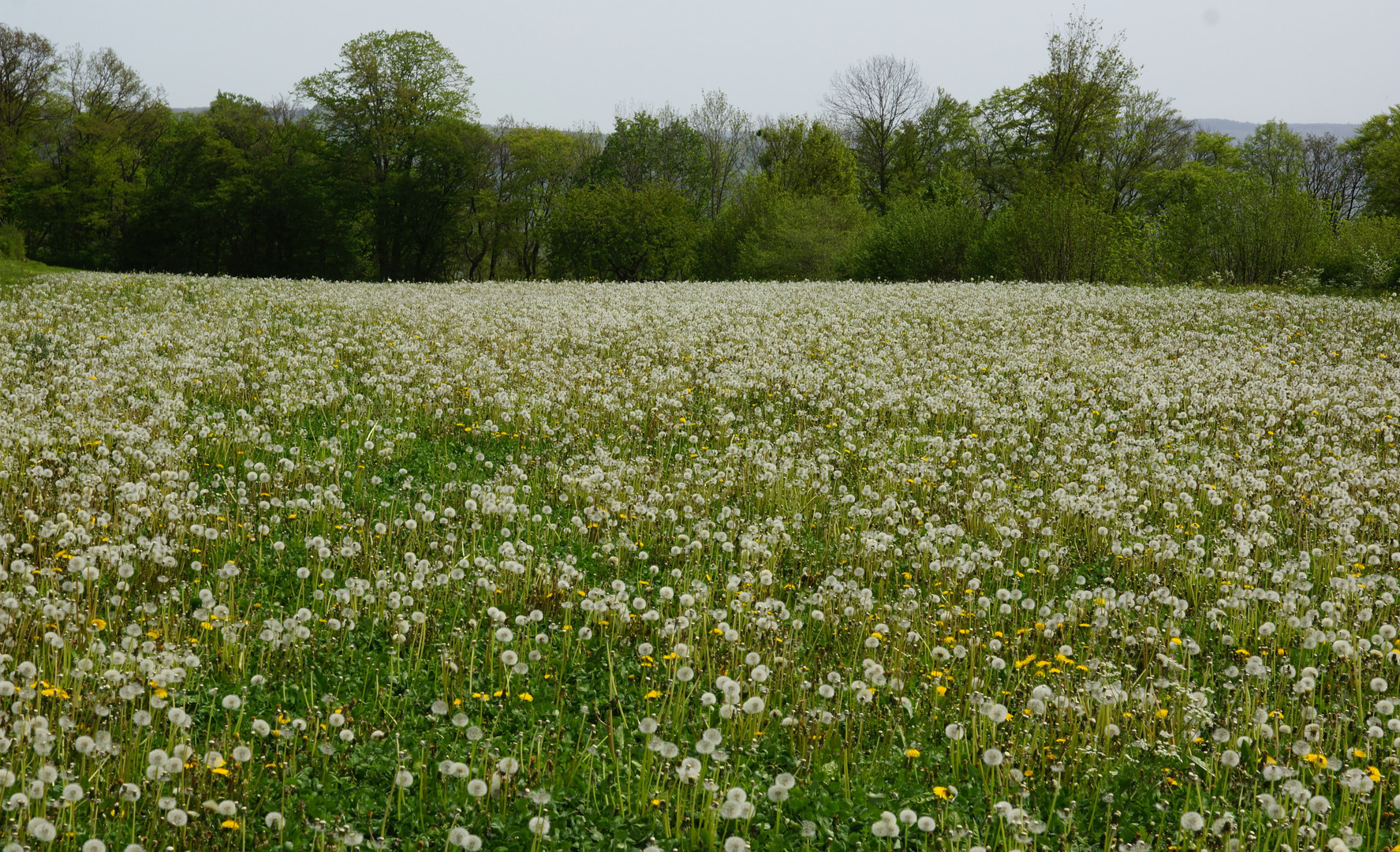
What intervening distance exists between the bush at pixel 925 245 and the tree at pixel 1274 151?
38.2m

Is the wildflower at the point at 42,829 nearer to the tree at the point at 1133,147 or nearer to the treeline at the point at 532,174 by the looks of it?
the treeline at the point at 532,174

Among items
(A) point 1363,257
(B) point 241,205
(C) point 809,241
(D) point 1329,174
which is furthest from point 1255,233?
(B) point 241,205

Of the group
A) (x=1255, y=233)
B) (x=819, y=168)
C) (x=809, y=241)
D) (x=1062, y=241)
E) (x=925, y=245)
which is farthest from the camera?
(x=819, y=168)

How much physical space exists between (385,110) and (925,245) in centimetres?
3406

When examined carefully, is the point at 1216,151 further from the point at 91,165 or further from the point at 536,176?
the point at 91,165

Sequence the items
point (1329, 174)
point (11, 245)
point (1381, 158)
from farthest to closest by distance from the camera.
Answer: point (1329, 174) → point (1381, 158) → point (11, 245)

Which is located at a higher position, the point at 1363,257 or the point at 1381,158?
the point at 1381,158

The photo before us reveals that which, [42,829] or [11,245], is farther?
[11,245]

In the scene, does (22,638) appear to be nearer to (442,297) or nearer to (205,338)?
(205,338)

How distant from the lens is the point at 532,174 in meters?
56.5

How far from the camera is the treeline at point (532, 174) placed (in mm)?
44125

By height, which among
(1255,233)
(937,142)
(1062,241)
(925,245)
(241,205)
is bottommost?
(1062,241)

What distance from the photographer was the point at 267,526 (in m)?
6.06

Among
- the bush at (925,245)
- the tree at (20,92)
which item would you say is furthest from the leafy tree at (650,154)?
the tree at (20,92)
